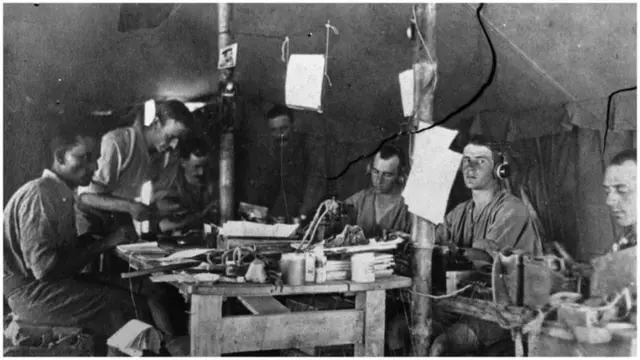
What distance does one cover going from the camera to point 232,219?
198 inches

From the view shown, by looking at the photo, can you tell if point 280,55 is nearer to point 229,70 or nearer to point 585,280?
point 229,70

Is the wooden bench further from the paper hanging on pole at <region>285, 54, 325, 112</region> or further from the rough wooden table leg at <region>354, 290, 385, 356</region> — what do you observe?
the paper hanging on pole at <region>285, 54, 325, 112</region>

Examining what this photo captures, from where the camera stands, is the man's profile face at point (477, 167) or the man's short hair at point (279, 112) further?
the man's short hair at point (279, 112)

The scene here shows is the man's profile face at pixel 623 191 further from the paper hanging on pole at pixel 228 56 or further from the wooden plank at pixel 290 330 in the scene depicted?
the paper hanging on pole at pixel 228 56

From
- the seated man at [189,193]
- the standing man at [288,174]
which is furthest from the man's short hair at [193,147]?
the standing man at [288,174]

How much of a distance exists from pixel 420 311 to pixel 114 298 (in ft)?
6.36

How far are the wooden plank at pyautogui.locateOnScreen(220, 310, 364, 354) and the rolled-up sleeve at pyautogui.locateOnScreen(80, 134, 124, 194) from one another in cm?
153

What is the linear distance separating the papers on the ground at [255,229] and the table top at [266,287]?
0.62m

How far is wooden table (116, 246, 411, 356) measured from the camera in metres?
3.71

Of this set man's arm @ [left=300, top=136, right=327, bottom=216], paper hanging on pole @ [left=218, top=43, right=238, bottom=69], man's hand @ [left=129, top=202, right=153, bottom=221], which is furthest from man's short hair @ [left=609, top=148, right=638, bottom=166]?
man's hand @ [left=129, top=202, right=153, bottom=221]

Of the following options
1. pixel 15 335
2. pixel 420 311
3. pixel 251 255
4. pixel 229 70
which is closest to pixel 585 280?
pixel 420 311

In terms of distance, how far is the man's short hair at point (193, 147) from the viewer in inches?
198

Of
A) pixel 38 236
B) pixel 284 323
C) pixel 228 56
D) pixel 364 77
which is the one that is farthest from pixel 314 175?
pixel 38 236

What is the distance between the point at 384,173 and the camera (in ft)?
16.0
